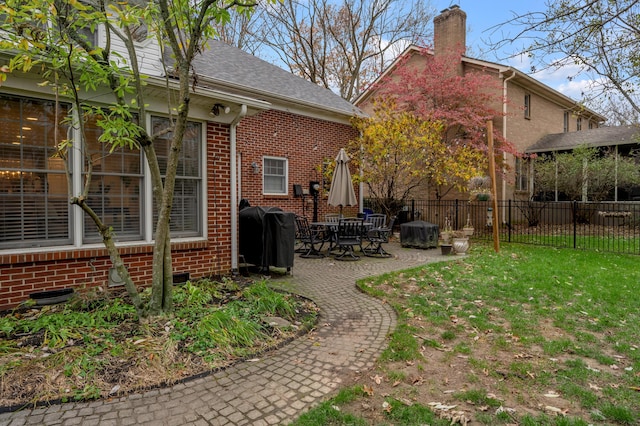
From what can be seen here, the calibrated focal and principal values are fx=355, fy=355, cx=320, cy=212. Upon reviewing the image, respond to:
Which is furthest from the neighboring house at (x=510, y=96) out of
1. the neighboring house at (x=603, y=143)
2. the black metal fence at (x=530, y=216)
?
the black metal fence at (x=530, y=216)

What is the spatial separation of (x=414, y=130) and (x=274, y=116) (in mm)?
4402

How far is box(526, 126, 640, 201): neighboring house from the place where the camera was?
1474cm

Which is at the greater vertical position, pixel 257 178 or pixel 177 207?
pixel 257 178

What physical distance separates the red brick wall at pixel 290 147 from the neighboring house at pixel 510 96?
230 inches

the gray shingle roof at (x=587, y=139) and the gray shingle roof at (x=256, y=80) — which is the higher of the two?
the gray shingle roof at (x=256, y=80)

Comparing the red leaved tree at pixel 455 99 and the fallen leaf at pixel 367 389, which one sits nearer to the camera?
the fallen leaf at pixel 367 389

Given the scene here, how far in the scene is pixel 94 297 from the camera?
4434 mm

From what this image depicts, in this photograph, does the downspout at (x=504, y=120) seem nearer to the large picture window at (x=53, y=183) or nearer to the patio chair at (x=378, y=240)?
the patio chair at (x=378, y=240)

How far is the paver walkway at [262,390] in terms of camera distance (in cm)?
243

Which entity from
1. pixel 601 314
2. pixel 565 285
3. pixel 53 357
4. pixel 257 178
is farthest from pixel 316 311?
pixel 257 178

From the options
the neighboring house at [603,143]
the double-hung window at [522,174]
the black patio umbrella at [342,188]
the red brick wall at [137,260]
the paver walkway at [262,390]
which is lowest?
the paver walkway at [262,390]

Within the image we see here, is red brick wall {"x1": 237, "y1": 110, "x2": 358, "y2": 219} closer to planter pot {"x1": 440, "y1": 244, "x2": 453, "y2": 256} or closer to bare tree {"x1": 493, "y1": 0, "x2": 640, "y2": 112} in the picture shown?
planter pot {"x1": 440, "y1": 244, "x2": 453, "y2": 256}

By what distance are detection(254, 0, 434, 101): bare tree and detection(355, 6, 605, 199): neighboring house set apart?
5.43m

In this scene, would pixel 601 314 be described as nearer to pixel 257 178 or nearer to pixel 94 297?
pixel 94 297
